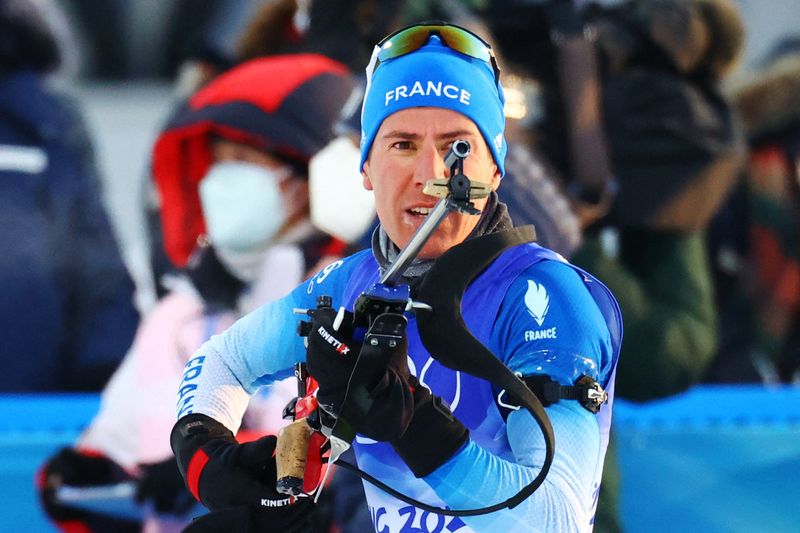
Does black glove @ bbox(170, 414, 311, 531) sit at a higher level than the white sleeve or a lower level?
lower

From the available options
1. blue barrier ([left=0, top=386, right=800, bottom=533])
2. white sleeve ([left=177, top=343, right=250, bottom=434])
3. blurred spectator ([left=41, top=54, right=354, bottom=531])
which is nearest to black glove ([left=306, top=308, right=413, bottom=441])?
white sleeve ([left=177, top=343, right=250, bottom=434])

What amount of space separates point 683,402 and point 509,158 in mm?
1366

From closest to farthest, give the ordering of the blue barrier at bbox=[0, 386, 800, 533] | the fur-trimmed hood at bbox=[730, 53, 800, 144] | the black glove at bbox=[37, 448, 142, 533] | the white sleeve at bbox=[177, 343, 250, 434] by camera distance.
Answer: the white sleeve at bbox=[177, 343, 250, 434]
the black glove at bbox=[37, 448, 142, 533]
the blue barrier at bbox=[0, 386, 800, 533]
the fur-trimmed hood at bbox=[730, 53, 800, 144]

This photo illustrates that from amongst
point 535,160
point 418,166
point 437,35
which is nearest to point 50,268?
point 535,160

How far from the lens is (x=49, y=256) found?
4723mm

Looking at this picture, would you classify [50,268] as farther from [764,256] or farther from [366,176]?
[366,176]

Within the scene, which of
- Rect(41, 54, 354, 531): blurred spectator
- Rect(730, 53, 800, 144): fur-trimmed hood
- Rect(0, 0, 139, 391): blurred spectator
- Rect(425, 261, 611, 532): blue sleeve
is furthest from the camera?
Rect(730, 53, 800, 144): fur-trimmed hood

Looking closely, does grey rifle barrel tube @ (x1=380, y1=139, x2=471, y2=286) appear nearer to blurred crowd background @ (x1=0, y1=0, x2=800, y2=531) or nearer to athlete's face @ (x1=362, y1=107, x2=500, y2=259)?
athlete's face @ (x1=362, y1=107, x2=500, y2=259)

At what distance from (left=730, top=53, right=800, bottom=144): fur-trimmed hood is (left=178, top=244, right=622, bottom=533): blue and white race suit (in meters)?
2.90

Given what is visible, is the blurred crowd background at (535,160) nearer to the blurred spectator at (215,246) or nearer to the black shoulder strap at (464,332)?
the blurred spectator at (215,246)

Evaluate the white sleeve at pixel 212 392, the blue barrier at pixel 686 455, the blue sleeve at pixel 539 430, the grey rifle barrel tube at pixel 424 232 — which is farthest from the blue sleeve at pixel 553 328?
the blue barrier at pixel 686 455

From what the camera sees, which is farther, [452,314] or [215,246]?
[215,246]

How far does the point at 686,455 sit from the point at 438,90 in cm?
243

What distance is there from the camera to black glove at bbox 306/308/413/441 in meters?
1.77
